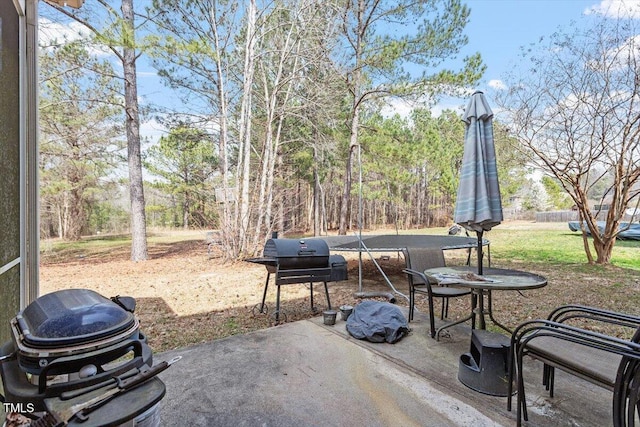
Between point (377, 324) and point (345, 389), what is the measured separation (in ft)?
3.01

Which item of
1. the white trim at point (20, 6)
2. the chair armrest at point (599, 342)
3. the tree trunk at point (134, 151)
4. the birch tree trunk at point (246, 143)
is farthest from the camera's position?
the tree trunk at point (134, 151)

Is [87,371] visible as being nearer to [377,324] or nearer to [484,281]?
[377,324]

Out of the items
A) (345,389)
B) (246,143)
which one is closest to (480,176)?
(345,389)

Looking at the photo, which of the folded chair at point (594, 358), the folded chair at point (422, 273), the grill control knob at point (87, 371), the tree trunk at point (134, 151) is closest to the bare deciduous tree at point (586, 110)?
the folded chair at point (422, 273)

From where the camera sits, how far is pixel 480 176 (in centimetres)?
276

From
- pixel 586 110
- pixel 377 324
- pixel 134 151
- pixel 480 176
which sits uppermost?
pixel 586 110

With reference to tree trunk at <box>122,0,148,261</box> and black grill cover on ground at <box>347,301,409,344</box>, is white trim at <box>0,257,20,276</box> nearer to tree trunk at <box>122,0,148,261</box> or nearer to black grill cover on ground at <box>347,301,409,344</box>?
black grill cover on ground at <box>347,301,409,344</box>

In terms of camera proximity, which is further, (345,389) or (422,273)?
(422,273)

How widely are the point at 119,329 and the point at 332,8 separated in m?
9.55

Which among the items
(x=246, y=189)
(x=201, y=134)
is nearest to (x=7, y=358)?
(x=246, y=189)

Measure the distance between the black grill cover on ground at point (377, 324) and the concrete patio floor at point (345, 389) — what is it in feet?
0.26

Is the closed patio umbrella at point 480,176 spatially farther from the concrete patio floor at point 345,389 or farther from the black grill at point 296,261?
the black grill at point 296,261

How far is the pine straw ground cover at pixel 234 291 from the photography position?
384cm

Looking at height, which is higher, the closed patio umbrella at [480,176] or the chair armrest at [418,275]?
the closed patio umbrella at [480,176]
